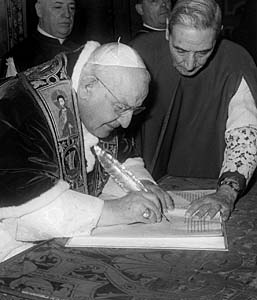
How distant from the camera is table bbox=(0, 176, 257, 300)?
1.79m

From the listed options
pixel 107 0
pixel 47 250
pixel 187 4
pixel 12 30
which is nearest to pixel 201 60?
pixel 187 4

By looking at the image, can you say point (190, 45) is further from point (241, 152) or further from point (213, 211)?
point (213, 211)

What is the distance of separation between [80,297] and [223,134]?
1.75 meters

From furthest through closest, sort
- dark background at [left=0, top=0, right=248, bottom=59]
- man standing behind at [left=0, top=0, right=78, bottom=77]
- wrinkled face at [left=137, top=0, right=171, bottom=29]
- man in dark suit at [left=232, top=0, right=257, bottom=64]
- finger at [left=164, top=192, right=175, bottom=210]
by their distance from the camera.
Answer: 1. dark background at [left=0, top=0, right=248, bottom=59]
2. man in dark suit at [left=232, top=0, right=257, bottom=64]
3. wrinkled face at [left=137, top=0, right=171, bottom=29]
4. man standing behind at [left=0, top=0, right=78, bottom=77]
5. finger at [left=164, top=192, right=175, bottom=210]

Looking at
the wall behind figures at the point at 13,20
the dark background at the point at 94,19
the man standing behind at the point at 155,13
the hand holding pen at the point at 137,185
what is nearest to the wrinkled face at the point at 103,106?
the hand holding pen at the point at 137,185

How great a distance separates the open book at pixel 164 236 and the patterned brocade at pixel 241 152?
19.0 inches

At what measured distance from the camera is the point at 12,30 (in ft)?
22.9

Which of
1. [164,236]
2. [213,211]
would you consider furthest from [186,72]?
[164,236]

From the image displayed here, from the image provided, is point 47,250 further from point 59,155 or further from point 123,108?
point 123,108

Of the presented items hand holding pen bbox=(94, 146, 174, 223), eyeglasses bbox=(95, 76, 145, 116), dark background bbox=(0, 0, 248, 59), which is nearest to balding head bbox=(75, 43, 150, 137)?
eyeglasses bbox=(95, 76, 145, 116)

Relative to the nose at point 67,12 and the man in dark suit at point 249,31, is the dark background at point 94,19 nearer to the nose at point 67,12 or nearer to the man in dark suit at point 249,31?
the man in dark suit at point 249,31

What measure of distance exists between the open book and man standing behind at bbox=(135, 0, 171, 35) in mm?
3848

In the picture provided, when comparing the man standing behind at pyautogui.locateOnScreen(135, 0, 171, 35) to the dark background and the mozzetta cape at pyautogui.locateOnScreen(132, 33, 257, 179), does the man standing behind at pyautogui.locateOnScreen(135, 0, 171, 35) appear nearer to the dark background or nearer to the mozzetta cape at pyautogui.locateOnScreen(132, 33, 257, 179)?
the dark background

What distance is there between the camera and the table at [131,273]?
1793 millimetres
